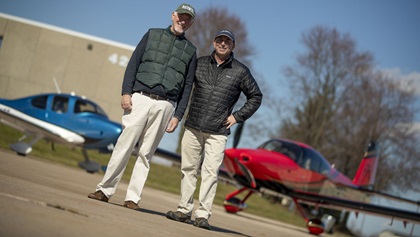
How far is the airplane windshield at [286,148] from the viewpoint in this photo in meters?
17.8

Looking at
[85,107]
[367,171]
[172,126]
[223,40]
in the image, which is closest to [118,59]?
[367,171]

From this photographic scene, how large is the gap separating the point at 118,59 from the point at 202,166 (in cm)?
2932

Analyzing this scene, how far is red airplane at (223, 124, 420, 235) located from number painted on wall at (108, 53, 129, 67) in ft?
58.7

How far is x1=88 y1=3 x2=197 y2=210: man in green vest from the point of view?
264 inches

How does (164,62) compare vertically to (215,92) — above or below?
above

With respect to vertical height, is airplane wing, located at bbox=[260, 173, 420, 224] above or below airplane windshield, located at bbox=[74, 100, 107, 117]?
below

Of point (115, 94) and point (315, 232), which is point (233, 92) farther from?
point (115, 94)

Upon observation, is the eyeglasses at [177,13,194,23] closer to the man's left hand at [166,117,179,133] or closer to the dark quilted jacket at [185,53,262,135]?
the dark quilted jacket at [185,53,262,135]

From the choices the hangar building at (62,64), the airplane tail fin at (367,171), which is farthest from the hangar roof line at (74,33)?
the airplane tail fin at (367,171)

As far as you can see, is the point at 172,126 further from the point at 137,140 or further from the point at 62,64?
the point at 62,64

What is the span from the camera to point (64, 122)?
19.1m

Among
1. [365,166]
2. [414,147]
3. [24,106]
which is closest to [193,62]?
[24,106]

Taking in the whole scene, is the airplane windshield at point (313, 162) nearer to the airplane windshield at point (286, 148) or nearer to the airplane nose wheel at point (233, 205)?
the airplane windshield at point (286, 148)

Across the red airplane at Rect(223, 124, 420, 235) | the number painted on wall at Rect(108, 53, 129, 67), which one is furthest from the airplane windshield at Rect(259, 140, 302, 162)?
the number painted on wall at Rect(108, 53, 129, 67)
